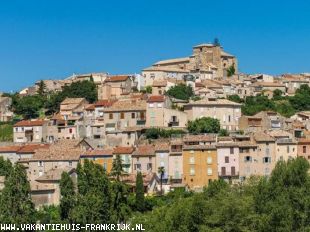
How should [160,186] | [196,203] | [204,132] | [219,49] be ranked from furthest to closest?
1. [219,49]
2. [204,132]
3. [160,186]
4. [196,203]

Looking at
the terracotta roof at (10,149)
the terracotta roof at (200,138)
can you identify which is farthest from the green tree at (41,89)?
the terracotta roof at (200,138)

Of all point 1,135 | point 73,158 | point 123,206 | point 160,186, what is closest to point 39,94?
point 1,135

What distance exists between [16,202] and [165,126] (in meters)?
24.6

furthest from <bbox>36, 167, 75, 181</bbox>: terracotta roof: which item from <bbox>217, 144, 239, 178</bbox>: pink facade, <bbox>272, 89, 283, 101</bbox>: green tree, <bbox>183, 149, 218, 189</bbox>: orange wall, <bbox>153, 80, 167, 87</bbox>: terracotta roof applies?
<bbox>272, 89, 283, 101</bbox>: green tree

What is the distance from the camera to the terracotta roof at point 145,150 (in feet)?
204

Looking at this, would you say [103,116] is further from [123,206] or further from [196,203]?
[196,203]

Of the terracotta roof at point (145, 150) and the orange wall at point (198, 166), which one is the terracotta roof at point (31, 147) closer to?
the terracotta roof at point (145, 150)

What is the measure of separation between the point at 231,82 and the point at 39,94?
67.3 feet

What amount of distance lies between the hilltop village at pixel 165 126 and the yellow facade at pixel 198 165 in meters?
0.07

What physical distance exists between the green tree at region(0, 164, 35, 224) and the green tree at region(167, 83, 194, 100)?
33520 millimetres

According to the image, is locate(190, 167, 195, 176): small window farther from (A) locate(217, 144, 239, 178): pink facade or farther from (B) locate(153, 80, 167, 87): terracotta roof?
(B) locate(153, 80, 167, 87): terracotta roof

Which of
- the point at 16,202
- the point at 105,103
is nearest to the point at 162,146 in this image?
the point at 105,103

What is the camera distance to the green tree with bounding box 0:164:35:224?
45250mm

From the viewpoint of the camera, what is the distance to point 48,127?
242ft
